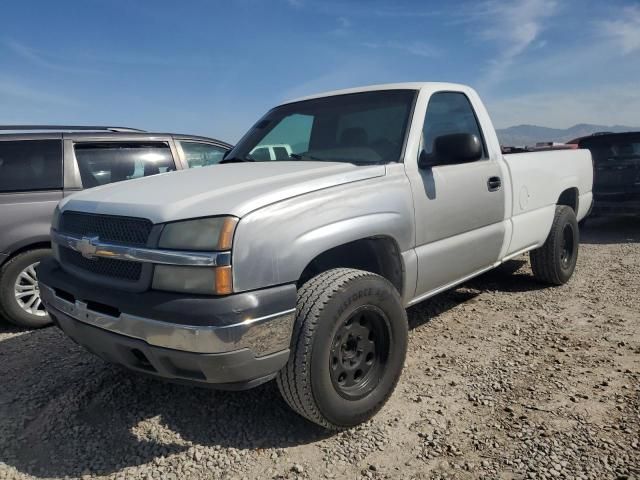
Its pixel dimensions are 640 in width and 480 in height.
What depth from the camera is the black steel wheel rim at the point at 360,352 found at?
2.55 metres

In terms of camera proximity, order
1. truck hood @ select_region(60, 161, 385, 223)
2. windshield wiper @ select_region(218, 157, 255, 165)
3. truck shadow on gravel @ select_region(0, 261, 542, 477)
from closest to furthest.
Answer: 1. truck hood @ select_region(60, 161, 385, 223)
2. truck shadow on gravel @ select_region(0, 261, 542, 477)
3. windshield wiper @ select_region(218, 157, 255, 165)

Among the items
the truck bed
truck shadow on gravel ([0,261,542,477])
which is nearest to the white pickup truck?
the truck bed

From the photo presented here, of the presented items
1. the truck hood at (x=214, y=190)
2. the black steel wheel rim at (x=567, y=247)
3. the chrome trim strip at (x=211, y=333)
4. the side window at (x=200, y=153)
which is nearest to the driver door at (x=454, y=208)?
the truck hood at (x=214, y=190)

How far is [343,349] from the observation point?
8.59 ft

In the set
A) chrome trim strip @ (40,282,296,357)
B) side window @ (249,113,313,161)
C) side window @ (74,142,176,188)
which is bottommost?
chrome trim strip @ (40,282,296,357)

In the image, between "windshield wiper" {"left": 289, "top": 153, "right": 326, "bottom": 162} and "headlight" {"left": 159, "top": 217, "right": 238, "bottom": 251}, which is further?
"windshield wiper" {"left": 289, "top": 153, "right": 326, "bottom": 162}

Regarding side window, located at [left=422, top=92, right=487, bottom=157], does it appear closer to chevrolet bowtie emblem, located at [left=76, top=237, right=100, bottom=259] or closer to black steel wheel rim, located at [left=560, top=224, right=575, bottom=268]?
black steel wheel rim, located at [left=560, top=224, right=575, bottom=268]

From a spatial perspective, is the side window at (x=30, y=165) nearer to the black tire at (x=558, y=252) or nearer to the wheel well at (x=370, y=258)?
the wheel well at (x=370, y=258)

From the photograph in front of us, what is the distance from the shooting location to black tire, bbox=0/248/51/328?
4.20 m

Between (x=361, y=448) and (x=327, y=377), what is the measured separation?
433mm

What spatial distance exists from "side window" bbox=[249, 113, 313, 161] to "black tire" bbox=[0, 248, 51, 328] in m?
2.14

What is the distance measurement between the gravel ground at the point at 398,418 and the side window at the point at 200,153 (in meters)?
2.28

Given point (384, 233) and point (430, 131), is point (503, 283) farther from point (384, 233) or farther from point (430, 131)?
point (384, 233)

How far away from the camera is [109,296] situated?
2291 mm
